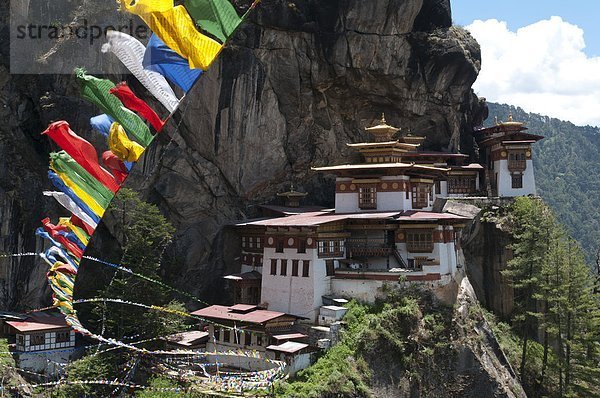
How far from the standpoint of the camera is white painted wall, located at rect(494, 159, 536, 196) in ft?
154

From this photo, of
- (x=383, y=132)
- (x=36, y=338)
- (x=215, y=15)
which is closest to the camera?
(x=215, y=15)

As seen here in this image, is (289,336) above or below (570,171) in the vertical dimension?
below

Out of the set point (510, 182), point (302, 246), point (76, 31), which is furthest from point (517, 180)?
point (76, 31)

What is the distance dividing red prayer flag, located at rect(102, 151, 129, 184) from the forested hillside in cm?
10964

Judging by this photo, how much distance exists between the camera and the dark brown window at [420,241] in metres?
35.5

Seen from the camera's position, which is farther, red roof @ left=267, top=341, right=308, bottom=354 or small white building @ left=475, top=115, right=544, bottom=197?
small white building @ left=475, top=115, right=544, bottom=197

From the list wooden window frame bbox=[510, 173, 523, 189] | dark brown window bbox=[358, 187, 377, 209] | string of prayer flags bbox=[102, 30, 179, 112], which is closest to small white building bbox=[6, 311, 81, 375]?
dark brown window bbox=[358, 187, 377, 209]

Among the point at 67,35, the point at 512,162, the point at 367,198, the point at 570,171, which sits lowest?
the point at 367,198

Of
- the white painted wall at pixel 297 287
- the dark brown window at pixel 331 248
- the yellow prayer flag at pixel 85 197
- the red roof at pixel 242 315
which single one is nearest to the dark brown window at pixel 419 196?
the dark brown window at pixel 331 248

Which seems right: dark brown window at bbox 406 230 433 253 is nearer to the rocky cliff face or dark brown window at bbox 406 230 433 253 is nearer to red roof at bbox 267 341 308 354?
red roof at bbox 267 341 308 354

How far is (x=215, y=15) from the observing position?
1441cm

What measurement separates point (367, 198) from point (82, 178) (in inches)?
925

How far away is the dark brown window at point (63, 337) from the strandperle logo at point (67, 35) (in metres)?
14.4

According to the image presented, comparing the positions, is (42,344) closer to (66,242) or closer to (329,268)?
(329,268)
